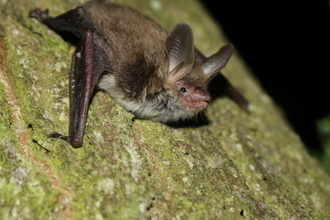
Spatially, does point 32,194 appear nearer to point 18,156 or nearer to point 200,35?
point 18,156

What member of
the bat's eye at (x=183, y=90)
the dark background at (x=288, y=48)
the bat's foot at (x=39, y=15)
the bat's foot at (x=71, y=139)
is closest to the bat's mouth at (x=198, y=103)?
the bat's eye at (x=183, y=90)

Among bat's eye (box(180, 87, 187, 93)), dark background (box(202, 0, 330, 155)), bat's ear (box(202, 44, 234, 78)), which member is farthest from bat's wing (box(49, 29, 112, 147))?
dark background (box(202, 0, 330, 155))

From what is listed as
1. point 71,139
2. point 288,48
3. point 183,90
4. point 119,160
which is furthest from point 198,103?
point 288,48

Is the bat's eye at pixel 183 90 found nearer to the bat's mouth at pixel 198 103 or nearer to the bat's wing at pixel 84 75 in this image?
the bat's mouth at pixel 198 103

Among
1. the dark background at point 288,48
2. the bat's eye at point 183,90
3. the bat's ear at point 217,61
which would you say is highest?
the bat's ear at point 217,61

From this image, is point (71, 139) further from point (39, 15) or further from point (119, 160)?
point (39, 15)
